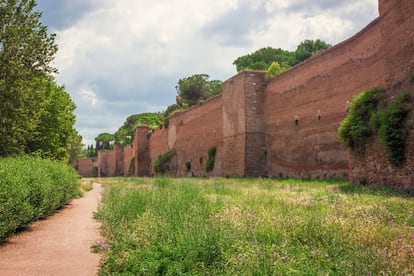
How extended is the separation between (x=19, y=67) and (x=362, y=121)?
11.0 metres

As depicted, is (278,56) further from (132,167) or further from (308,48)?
(132,167)

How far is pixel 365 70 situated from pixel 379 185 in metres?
5.29

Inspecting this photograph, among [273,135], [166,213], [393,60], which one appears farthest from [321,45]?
[166,213]

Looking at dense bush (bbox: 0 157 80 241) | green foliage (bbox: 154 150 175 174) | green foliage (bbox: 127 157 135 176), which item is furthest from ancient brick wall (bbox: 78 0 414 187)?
green foliage (bbox: 127 157 135 176)

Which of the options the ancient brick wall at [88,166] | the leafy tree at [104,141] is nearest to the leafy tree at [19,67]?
the ancient brick wall at [88,166]

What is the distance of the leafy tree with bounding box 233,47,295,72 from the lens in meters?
50.2

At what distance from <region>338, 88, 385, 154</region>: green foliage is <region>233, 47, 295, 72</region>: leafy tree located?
37998 millimetres

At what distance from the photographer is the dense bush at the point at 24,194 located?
241 inches

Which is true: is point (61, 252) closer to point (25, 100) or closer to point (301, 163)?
point (25, 100)

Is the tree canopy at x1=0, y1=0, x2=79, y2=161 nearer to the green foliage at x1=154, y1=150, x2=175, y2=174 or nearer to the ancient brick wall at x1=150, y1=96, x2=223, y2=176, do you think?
the ancient brick wall at x1=150, y1=96, x2=223, y2=176

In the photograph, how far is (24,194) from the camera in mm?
6719

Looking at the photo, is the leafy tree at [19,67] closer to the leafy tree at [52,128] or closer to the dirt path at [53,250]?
the leafy tree at [52,128]

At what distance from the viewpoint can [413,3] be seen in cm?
1074

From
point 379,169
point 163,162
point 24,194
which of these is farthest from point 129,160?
point 24,194
